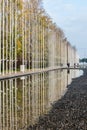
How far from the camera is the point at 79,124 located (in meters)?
11.3

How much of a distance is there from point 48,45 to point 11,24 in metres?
37.1

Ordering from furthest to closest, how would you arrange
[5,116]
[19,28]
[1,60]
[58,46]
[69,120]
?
[58,46] → [19,28] → [1,60] → [5,116] → [69,120]

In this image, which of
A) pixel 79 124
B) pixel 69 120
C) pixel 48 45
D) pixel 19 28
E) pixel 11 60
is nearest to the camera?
pixel 79 124

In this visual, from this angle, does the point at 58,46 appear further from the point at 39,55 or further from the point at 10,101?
the point at 10,101

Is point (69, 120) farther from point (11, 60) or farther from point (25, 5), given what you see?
point (25, 5)

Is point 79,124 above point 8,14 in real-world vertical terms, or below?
below

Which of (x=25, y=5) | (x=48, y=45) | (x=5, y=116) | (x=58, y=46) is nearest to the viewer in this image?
(x=5, y=116)

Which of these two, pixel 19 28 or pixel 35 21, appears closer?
pixel 19 28

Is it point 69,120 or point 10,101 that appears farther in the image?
point 10,101

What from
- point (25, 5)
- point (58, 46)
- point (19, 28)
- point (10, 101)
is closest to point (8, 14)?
point (19, 28)

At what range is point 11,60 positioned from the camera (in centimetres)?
5147

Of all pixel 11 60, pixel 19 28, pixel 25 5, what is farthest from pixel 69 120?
pixel 25 5

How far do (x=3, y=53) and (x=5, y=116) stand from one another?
3524 centimetres

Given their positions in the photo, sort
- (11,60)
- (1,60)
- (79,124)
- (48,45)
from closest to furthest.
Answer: (79,124)
(1,60)
(11,60)
(48,45)
